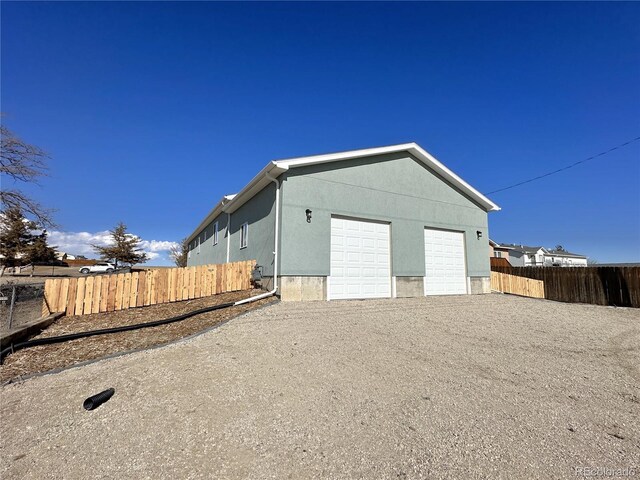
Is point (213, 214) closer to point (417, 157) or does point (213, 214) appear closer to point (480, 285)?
point (417, 157)

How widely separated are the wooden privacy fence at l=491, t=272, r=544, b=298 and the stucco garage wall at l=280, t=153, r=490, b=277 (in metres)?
1.25

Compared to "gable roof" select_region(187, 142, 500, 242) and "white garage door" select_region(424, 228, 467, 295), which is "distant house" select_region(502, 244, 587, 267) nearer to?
"gable roof" select_region(187, 142, 500, 242)

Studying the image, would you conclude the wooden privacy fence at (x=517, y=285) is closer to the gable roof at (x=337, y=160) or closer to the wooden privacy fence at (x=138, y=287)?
the gable roof at (x=337, y=160)

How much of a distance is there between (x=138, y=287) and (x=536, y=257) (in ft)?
164

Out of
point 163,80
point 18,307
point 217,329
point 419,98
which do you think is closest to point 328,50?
point 419,98

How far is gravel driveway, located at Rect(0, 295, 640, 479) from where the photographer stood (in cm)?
244

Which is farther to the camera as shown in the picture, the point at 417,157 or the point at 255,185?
the point at 417,157

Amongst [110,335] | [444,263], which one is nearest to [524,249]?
[444,263]

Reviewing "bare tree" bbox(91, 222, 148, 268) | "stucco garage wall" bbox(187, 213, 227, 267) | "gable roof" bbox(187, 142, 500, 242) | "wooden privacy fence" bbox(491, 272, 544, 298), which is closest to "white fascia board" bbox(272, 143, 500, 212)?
"gable roof" bbox(187, 142, 500, 242)

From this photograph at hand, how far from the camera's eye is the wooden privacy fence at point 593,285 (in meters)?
13.0

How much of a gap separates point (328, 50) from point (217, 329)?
10.6 m

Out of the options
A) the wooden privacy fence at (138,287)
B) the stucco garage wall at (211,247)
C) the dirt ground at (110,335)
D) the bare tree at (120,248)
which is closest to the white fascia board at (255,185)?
the stucco garage wall at (211,247)

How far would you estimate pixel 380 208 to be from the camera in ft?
36.3

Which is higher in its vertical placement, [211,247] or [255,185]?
[255,185]
